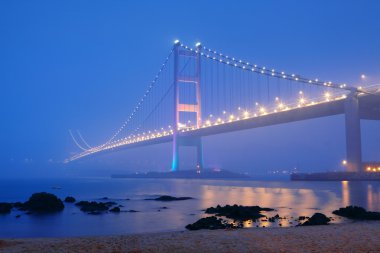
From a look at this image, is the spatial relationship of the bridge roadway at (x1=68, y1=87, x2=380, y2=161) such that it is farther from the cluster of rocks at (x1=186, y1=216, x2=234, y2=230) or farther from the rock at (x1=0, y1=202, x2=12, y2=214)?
the cluster of rocks at (x1=186, y1=216, x2=234, y2=230)

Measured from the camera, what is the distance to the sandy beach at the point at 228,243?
9258mm

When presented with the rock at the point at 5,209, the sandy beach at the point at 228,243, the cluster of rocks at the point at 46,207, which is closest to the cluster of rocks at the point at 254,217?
the sandy beach at the point at 228,243

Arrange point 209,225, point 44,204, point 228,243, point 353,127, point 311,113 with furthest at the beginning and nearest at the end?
point 311,113 < point 353,127 < point 44,204 < point 209,225 < point 228,243

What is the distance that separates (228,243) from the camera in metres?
9.96

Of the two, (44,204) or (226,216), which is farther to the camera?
(44,204)

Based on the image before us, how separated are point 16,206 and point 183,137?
4372 centimetres

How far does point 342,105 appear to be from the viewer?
152 feet

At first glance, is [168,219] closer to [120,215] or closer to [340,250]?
[120,215]

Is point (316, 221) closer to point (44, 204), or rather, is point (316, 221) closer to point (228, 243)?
point (228, 243)

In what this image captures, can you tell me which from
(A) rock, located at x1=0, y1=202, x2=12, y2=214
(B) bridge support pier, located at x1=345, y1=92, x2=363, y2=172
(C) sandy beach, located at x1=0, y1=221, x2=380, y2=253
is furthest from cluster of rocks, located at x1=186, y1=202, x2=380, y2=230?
(B) bridge support pier, located at x1=345, y1=92, x2=363, y2=172

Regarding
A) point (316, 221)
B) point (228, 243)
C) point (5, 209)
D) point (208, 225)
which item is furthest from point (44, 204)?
point (228, 243)

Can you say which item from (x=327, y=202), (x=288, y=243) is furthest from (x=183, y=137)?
(x=288, y=243)

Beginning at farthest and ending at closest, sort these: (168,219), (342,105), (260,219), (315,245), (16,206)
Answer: (342,105)
(16,206)
(168,219)
(260,219)
(315,245)

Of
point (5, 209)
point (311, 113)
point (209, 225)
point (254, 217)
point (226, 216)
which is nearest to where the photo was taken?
point (209, 225)
